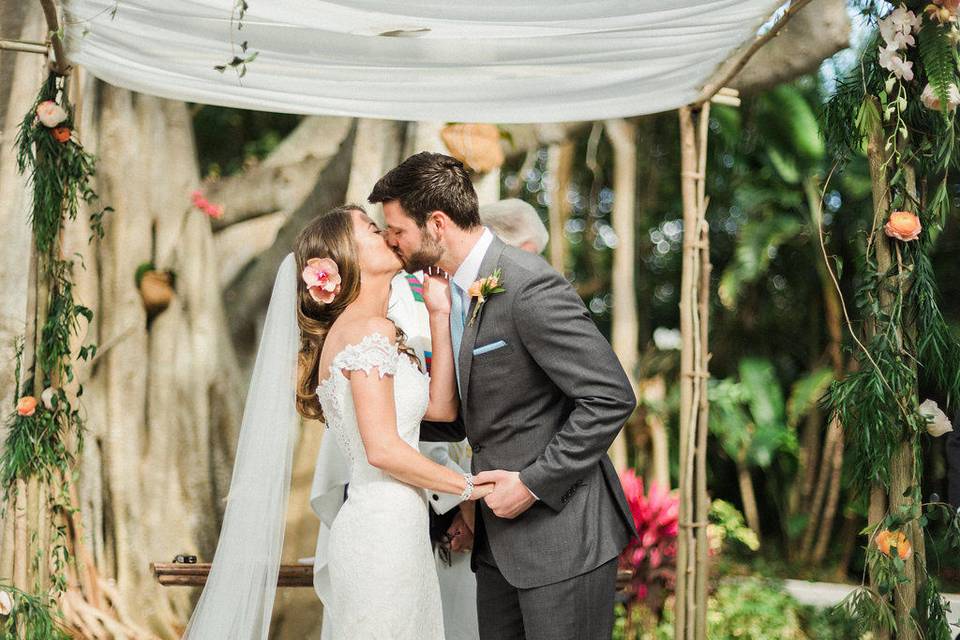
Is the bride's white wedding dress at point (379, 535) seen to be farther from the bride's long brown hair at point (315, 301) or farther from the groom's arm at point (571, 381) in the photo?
the groom's arm at point (571, 381)

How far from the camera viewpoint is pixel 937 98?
279 cm

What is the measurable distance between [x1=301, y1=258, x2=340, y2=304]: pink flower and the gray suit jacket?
433 millimetres

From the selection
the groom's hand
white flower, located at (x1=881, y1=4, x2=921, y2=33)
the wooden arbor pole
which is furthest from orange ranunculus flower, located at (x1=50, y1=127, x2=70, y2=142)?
white flower, located at (x1=881, y1=4, x2=921, y2=33)

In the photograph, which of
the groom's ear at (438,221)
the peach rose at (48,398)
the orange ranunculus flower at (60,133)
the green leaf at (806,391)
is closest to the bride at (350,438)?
the groom's ear at (438,221)

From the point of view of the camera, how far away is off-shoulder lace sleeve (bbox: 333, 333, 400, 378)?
274 cm

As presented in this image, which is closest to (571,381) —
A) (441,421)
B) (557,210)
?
(441,421)

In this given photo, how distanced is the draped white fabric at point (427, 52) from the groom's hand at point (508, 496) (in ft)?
5.22

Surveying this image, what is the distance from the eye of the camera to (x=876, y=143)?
298cm

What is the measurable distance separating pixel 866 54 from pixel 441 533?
6.82 feet

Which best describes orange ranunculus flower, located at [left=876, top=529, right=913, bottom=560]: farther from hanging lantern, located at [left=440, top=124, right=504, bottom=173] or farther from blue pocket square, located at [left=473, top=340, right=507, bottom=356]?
hanging lantern, located at [left=440, top=124, right=504, bottom=173]

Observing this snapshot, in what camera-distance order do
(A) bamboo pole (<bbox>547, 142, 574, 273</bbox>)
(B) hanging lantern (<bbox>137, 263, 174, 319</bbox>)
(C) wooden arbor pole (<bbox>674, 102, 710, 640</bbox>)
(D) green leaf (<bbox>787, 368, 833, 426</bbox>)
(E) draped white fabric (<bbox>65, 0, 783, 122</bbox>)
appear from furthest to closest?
(D) green leaf (<bbox>787, 368, 833, 426</bbox>) < (A) bamboo pole (<bbox>547, 142, 574, 273</bbox>) < (B) hanging lantern (<bbox>137, 263, 174, 319</bbox>) < (C) wooden arbor pole (<bbox>674, 102, 710, 640</bbox>) < (E) draped white fabric (<bbox>65, 0, 783, 122</bbox>)

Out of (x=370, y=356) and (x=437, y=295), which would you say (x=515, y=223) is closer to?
(x=437, y=295)

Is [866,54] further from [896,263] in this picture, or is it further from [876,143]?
[896,263]

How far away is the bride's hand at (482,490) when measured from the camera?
2713 mm
